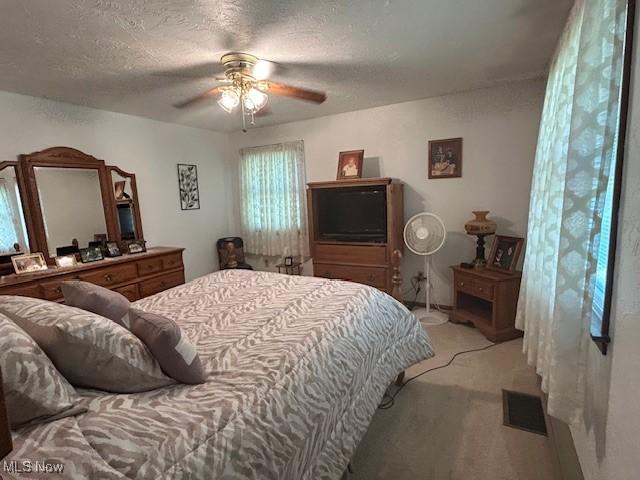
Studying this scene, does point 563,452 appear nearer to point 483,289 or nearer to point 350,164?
point 483,289

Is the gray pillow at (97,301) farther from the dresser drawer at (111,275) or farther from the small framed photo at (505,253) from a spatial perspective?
the small framed photo at (505,253)

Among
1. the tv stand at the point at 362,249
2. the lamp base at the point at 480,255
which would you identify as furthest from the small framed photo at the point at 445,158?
the lamp base at the point at 480,255

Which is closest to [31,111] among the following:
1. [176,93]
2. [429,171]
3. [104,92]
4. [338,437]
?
[104,92]

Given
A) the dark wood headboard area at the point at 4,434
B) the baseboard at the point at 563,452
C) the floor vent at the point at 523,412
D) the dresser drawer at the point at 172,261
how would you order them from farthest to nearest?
1. the dresser drawer at the point at 172,261
2. the floor vent at the point at 523,412
3. the baseboard at the point at 563,452
4. the dark wood headboard area at the point at 4,434

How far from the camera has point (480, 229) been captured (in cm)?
299

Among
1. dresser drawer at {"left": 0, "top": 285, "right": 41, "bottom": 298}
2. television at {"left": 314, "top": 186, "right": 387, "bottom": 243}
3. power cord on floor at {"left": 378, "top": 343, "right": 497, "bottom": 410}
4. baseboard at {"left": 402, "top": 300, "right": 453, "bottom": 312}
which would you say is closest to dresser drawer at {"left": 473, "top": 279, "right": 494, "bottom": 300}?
power cord on floor at {"left": 378, "top": 343, "right": 497, "bottom": 410}

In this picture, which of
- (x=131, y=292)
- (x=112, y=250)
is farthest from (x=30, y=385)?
(x=112, y=250)

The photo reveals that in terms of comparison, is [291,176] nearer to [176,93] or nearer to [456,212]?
[176,93]

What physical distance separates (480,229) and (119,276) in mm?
3391

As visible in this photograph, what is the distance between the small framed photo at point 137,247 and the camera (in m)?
3.35

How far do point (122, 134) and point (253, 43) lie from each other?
2.27 meters

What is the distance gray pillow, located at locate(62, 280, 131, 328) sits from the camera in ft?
4.41

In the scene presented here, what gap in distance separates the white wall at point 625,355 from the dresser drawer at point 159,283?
134 inches

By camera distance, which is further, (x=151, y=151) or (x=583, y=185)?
(x=151, y=151)
